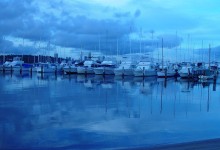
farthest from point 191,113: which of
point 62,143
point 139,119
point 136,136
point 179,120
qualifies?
point 62,143

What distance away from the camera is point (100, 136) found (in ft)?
44.7

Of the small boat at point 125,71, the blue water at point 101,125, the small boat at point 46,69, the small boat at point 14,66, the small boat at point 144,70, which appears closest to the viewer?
the blue water at point 101,125

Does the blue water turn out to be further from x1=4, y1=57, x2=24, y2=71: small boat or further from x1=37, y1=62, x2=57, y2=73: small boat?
x1=4, y1=57, x2=24, y2=71: small boat

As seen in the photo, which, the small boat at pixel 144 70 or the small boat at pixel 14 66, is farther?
the small boat at pixel 14 66

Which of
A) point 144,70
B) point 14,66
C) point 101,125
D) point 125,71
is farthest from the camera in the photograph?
point 14,66

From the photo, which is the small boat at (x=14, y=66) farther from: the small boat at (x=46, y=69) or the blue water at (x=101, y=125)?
the blue water at (x=101, y=125)

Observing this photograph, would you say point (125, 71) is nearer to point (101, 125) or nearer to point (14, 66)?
point (14, 66)

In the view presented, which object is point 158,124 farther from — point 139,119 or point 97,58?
point 97,58

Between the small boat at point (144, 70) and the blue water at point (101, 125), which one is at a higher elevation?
the small boat at point (144, 70)

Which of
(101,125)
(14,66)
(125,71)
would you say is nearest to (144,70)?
(125,71)

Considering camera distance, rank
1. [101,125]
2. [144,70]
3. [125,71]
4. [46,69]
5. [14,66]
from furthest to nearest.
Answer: [14,66] → [46,69] → [125,71] → [144,70] → [101,125]

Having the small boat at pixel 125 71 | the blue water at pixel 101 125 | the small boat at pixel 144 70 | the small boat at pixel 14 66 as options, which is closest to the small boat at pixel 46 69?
the small boat at pixel 14 66

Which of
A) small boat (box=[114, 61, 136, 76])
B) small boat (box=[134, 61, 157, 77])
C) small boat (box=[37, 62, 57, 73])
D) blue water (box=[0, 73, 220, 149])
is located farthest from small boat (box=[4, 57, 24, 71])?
blue water (box=[0, 73, 220, 149])

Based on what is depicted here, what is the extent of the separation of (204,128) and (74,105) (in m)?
9.86
